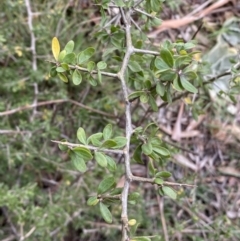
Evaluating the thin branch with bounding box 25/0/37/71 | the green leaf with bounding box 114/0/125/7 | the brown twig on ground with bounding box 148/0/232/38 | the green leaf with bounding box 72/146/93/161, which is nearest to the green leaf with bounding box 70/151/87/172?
the green leaf with bounding box 72/146/93/161

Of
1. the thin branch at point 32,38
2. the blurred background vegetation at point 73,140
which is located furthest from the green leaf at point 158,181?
the thin branch at point 32,38

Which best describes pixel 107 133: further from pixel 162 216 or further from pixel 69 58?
pixel 162 216

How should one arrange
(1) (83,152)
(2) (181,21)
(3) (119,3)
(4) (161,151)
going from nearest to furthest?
(1) (83,152) → (4) (161,151) → (3) (119,3) → (2) (181,21)

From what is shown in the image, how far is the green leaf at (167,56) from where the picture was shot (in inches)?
42.1

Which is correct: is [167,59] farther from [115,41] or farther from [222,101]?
[222,101]

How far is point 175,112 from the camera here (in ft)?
8.79

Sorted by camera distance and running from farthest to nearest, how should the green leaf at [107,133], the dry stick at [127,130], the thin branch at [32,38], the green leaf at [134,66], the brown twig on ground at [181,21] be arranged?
the brown twig on ground at [181,21], the thin branch at [32,38], the green leaf at [134,66], the green leaf at [107,133], the dry stick at [127,130]

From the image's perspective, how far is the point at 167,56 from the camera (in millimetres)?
1079

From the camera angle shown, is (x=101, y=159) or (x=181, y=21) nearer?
(x=101, y=159)

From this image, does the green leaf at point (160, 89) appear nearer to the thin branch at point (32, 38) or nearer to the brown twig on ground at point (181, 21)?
the thin branch at point (32, 38)

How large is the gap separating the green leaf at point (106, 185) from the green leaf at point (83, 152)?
9cm

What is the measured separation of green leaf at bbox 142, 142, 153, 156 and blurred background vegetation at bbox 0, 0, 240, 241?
0.69 meters

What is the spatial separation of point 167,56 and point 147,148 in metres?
0.22

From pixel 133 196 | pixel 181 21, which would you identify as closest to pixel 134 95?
pixel 133 196
